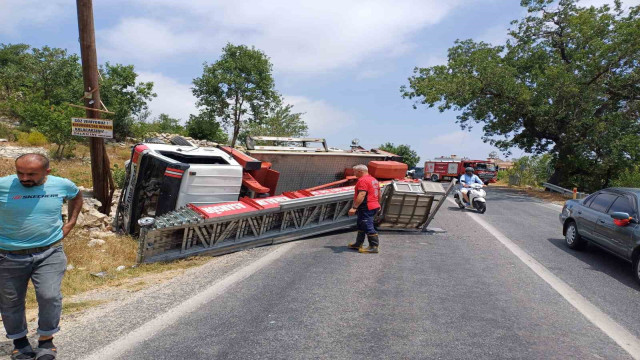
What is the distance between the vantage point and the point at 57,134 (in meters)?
18.9

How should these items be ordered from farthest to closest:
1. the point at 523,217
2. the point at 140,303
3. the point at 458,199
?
the point at 458,199 < the point at 523,217 < the point at 140,303

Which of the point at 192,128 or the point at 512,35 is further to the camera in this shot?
the point at 192,128

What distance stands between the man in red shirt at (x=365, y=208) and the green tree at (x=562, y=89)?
1982cm

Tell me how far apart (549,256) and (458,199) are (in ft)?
22.0

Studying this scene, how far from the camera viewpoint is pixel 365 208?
743 centimetres

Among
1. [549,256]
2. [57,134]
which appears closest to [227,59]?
[57,134]

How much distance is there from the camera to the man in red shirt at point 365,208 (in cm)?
722

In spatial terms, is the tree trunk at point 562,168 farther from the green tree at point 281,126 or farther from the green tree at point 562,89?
the green tree at point 281,126

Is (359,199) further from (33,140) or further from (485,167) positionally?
(485,167)

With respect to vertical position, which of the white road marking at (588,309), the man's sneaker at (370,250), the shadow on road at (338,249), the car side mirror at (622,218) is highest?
the car side mirror at (622,218)

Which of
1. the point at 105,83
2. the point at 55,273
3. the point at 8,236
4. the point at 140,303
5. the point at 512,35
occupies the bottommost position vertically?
the point at 140,303

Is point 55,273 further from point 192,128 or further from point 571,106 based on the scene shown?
point 192,128

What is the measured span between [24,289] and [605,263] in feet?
26.2

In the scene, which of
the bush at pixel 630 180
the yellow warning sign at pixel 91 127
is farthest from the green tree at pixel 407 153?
the yellow warning sign at pixel 91 127
